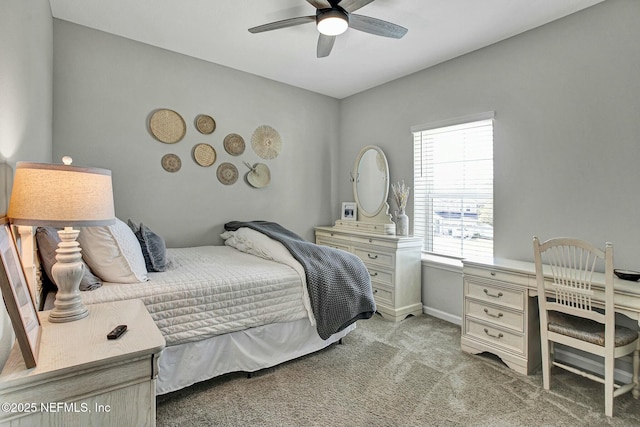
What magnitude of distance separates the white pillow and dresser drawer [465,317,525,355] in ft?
8.02

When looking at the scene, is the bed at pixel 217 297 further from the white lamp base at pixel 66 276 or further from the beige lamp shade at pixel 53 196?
the beige lamp shade at pixel 53 196

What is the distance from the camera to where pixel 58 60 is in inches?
108

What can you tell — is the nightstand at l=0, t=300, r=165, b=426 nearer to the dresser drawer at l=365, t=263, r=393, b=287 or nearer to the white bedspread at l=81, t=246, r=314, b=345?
the white bedspread at l=81, t=246, r=314, b=345

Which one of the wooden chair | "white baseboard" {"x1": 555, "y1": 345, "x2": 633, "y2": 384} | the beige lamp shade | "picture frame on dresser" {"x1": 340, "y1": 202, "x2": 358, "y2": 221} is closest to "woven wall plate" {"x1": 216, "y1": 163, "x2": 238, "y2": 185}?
"picture frame on dresser" {"x1": 340, "y1": 202, "x2": 358, "y2": 221}

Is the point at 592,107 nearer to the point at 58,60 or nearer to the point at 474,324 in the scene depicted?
the point at 474,324

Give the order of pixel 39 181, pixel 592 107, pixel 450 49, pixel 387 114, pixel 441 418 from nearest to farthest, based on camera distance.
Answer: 1. pixel 39 181
2. pixel 441 418
3. pixel 592 107
4. pixel 450 49
5. pixel 387 114

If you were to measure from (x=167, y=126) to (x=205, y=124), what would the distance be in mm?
390

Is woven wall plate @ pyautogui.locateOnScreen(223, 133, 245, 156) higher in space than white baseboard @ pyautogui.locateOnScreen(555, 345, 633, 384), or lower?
higher

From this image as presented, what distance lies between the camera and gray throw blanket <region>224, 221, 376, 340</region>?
236 cm

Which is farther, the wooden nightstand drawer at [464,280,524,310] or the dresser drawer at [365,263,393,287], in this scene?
the dresser drawer at [365,263,393,287]

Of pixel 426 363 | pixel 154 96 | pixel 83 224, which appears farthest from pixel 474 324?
pixel 154 96

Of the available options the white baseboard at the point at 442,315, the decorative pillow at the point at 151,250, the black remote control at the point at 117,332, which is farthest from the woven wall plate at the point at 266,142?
the black remote control at the point at 117,332

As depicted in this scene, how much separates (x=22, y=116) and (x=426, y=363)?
9.33ft

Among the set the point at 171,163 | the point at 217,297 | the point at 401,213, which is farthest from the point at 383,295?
the point at 171,163
